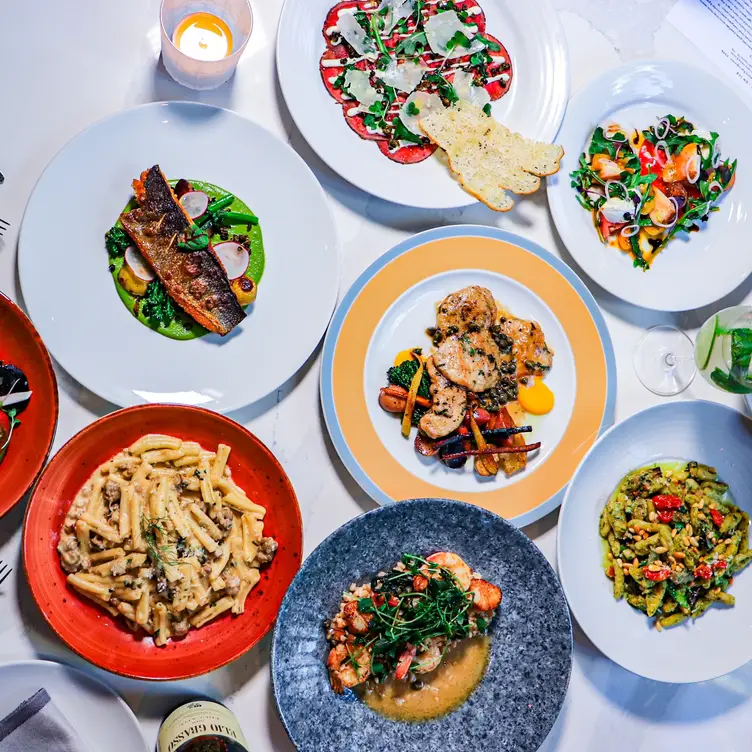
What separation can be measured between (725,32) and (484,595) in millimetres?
2918

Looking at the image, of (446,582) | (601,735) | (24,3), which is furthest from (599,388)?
(24,3)

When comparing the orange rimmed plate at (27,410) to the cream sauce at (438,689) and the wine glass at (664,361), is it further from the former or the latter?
the wine glass at (664,361)

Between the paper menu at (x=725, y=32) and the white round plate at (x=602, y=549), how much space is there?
5.45ft

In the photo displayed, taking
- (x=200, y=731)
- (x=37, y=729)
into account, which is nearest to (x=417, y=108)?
(x=200, y=731)

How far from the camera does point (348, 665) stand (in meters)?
2.99

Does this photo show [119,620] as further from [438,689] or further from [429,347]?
[429,347]

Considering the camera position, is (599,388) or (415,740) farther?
(599,388)

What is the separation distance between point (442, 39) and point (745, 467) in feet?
7.64

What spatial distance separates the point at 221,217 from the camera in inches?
128

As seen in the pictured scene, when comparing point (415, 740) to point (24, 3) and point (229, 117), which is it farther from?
point (24, 3)

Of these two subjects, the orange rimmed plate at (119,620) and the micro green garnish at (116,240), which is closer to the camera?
the orange rimmed plate at (119,620)

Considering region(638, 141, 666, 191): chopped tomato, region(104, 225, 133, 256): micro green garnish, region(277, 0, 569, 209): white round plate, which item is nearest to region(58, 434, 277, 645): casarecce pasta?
region(104, 225, 133, 256): micro green garnish

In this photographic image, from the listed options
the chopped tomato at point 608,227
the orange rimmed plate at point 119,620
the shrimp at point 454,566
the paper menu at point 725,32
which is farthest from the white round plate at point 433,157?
the shrimp at point 454,566

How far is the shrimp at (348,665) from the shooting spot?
2.96m
